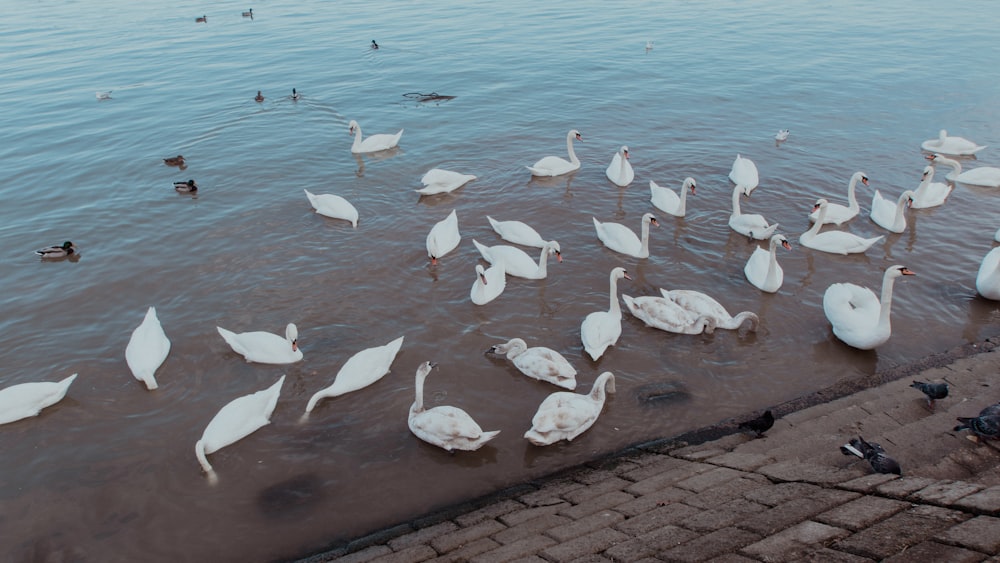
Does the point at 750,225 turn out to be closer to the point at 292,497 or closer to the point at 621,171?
the point at 621,171

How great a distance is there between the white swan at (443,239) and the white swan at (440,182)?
2206mm

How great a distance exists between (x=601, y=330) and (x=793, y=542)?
16.6 feet

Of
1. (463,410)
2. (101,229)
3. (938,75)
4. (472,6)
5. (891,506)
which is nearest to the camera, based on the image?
(891,506)

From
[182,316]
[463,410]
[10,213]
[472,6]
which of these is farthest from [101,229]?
[472,6]

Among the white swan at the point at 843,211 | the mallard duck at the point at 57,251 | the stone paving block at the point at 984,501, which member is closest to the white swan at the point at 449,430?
the stone paving block at the point at 984,501

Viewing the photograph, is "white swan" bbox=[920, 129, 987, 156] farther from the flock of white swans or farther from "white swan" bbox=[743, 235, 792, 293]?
"white swan" bbox=[743, 235, 792, 293]

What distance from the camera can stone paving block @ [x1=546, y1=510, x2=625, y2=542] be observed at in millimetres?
5387

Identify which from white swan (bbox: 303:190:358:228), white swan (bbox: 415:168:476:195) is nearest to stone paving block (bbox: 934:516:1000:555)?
white swan (bbox: 303:190:358:228)

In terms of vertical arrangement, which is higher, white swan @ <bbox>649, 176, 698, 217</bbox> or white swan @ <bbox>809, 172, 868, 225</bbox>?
white swan @ <bbox>649, 176, 698, 217</bbox>

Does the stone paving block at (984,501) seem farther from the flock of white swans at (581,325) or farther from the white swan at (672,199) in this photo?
the white swan at (672,199)

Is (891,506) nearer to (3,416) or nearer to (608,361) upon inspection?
(608,361)

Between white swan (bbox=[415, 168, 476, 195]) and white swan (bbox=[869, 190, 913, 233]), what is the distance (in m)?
8.68

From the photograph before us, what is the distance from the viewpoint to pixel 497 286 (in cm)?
1076

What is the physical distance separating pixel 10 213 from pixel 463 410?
12.1 m
